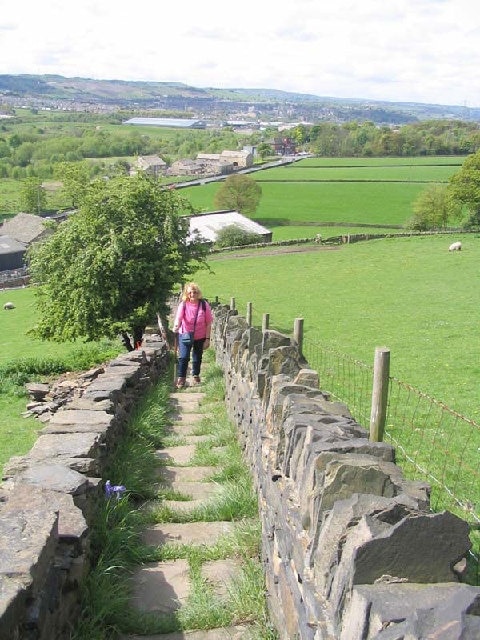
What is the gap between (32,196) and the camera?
109m

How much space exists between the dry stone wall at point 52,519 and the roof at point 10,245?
71.9m

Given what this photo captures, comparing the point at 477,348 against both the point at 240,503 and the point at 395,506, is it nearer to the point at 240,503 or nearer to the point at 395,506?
the point at 240,503

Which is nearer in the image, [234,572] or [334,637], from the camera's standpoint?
[334,637]

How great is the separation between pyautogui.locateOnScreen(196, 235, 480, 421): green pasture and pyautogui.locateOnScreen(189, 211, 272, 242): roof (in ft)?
28.7

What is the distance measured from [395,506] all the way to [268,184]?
107860 mm

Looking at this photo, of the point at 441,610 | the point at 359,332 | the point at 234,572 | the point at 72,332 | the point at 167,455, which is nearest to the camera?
the point at 441,610

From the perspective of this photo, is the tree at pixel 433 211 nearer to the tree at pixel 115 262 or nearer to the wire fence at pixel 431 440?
the tree at pixel 115 262

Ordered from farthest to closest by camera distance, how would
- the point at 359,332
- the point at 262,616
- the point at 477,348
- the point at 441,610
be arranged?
1. the point at 359,332
2. the point at 477,348
3. the point at 262,616
4. the point at 441,610

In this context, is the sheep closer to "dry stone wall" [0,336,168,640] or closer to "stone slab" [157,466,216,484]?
"stone slab" [157,466,216,484]

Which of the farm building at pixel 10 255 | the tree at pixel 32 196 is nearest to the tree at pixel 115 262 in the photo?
the farm building at pixel 10 255

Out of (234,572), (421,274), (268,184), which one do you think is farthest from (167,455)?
(268,184)

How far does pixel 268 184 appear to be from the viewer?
10862cm

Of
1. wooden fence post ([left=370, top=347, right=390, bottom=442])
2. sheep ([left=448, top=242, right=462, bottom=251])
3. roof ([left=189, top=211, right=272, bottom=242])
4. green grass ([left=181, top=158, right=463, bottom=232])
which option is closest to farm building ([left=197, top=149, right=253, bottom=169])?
green grass ([left=181, top=158, right=463, bottom=232])

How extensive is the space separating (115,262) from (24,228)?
232ft
